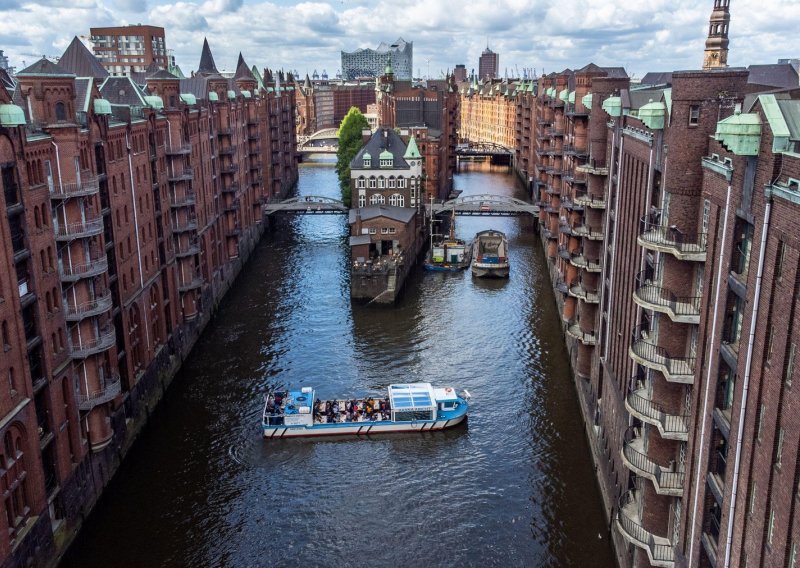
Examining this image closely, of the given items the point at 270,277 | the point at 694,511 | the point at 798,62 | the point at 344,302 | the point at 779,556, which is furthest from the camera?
the point at 270,277

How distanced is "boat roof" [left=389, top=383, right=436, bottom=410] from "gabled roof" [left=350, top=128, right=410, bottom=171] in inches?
2010

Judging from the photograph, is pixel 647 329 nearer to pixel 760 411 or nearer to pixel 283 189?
pixel 760 411

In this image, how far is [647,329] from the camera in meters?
33.6

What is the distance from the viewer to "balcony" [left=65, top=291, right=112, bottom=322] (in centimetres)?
4100

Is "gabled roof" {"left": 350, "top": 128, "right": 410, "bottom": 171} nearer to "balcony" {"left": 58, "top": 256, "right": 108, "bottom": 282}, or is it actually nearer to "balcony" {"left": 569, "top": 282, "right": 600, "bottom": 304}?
"balcony" {"left": 569, "top": 282, "right": 600, "bottom": 304}

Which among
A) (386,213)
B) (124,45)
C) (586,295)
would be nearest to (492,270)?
(386,213)

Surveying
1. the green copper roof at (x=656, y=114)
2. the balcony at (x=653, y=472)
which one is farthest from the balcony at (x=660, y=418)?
the green copper roof at (x=656, y=114)

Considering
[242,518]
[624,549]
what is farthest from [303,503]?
[624,549]

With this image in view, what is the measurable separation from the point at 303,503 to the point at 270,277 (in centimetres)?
4907

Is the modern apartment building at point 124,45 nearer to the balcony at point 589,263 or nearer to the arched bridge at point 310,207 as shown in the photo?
the arched bridge at point 310,207

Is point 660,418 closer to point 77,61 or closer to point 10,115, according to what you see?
point 10,115

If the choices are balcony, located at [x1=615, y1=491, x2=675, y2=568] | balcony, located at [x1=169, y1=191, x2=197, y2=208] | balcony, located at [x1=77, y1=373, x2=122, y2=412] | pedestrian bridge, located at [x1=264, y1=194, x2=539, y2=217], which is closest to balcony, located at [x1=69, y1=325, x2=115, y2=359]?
balcony, located at [x1=77, y1=373, x2=122, y2=412]

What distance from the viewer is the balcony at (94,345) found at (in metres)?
41.1

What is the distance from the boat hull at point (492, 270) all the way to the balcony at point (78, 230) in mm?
52940
